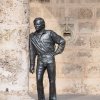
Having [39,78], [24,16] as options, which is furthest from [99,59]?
[24,16]

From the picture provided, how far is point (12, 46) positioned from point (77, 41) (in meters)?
4.91

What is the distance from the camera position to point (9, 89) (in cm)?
912

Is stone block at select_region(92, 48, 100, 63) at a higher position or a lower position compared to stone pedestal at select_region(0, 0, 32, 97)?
lower

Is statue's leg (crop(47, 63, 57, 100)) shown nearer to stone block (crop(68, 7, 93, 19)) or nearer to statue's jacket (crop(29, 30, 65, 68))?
statue's jacket (crop(29, 30, 65, 68))

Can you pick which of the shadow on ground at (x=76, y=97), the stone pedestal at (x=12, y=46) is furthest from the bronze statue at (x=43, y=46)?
the shadow on ground at (x=76, y=97)

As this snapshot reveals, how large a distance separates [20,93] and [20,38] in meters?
0.84

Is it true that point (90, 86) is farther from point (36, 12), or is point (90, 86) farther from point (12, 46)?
point (12, 46)

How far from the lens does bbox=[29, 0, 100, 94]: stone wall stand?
1375 centimetres

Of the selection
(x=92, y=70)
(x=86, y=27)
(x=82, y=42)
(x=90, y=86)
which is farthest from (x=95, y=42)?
(x=90, y=86)

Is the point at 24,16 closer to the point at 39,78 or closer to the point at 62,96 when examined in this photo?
the point at 39,78

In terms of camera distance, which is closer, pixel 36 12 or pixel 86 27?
pixel 36 12

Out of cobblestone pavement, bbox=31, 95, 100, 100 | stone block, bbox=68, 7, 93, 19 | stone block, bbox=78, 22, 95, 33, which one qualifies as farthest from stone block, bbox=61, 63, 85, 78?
stone block, bbox=68, 7, 93, 19

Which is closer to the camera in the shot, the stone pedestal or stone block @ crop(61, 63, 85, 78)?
the stone pedestal

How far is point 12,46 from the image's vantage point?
9094mm
